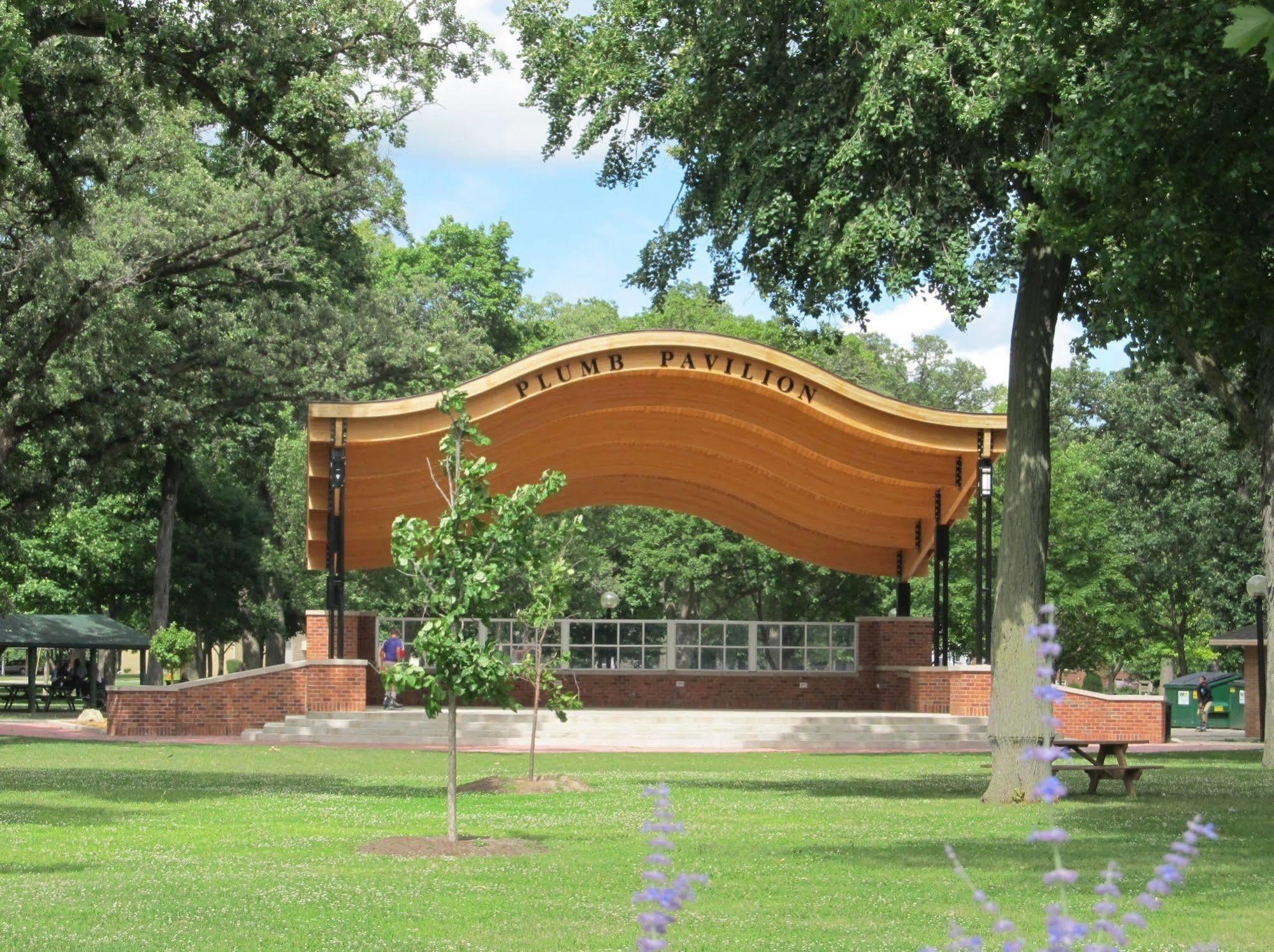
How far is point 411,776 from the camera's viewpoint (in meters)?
20.3

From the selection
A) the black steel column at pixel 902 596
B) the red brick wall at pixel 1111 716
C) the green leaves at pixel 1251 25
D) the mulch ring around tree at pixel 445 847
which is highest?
the green leaves at pixel 1251 25

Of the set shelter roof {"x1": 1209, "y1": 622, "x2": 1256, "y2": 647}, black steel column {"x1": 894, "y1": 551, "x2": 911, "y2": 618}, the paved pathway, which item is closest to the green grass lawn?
the paved pathway

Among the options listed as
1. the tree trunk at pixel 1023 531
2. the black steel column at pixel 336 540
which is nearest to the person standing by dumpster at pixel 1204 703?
the black steel column at pixel 336 540

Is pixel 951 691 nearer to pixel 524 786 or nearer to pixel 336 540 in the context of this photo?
pixel 336 540

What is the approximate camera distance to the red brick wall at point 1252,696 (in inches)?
1526

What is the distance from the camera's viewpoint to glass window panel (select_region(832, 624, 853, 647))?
36125mm

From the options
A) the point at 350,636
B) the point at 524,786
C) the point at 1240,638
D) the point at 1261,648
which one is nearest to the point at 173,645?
the point at 350,636

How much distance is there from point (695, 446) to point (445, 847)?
20978mm

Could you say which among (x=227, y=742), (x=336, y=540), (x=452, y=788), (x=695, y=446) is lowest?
(x=227, y=742)

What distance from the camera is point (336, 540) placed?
28.9 meters

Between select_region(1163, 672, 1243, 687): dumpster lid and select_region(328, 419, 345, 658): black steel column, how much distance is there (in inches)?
1235

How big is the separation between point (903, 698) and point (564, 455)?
881 centimetres

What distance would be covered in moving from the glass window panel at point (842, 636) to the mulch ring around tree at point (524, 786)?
717 inches

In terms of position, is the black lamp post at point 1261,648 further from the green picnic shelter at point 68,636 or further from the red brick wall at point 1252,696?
the green picnic shelter at point 68,636
